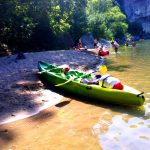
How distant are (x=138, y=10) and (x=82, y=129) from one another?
102 metres

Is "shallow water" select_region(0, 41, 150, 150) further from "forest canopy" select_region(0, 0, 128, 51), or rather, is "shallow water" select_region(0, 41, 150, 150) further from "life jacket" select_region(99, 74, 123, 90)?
"forest canopy" select_region(0, 0, 128, 51)

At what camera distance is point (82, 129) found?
329 inches

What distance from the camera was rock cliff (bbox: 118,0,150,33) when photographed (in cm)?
10494

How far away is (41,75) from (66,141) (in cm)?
704

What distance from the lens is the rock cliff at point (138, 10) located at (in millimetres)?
104938

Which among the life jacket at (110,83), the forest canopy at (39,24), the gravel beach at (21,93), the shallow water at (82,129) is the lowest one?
the shallow water at (82,129)

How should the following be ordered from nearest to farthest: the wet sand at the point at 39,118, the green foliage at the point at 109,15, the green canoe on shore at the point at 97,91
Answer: the wet sand at the point at 39,118 < the green canoe on shore at the point at 97,91 < the green foliage at the point at 109,15

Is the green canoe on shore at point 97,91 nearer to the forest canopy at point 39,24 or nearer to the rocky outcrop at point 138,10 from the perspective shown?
the forest canopy at point 39,24

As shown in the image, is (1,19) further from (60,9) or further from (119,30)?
(119,30)

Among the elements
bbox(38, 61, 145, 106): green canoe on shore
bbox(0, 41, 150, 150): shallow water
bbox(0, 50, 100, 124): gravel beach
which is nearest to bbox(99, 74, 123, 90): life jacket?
bbox(38, 61, 145, 106): green canoe on shore

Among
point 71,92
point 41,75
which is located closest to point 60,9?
point 41,75

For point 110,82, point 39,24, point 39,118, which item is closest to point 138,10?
point 39,24

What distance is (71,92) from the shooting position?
39.3 feet

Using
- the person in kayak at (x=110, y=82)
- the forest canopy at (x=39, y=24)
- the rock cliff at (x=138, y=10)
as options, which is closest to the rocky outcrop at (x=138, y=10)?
the rock cliff at (x=138, y=10)
